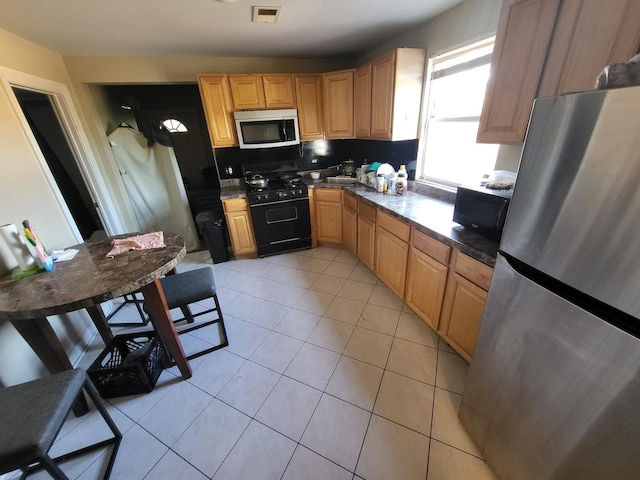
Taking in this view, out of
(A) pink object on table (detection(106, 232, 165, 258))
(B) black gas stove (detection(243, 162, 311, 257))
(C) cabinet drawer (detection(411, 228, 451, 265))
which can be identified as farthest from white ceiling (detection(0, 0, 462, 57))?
(C) cabinet drawer (detection(411, 228, 451, 265))

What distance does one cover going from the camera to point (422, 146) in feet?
8.42

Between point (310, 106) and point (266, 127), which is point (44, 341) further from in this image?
point (310, 106)

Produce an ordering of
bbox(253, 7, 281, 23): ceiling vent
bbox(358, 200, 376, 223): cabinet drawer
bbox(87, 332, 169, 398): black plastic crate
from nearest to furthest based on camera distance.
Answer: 1. bbox(87, 332, 169, 398): black plastic crate
2. bbox(253, 7, 281, 23): ceiling vent
3. bbox(358, 200, 376, 223): cabinet drawer

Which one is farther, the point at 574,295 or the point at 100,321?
the point at 100,321

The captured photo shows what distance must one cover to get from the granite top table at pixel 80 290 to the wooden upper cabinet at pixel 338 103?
93.3 inches

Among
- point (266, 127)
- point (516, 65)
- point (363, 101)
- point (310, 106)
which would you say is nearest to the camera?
point (516, 65)

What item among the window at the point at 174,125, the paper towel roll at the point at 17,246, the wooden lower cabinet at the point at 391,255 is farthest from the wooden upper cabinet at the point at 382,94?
the window at the point at 174,125

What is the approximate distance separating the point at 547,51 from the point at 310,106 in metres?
2.43

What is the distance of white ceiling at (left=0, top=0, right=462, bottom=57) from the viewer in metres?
1.72

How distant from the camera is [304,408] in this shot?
148 centimetres

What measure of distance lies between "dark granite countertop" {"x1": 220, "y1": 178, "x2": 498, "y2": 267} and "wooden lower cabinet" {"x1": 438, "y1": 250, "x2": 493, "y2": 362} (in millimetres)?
72

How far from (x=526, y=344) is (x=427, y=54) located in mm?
2477

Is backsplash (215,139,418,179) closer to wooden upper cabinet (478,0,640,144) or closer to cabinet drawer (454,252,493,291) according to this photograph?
wooden upper cabinet (478,0,640,144)

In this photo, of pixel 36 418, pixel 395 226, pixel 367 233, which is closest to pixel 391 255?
pixel 395 226
